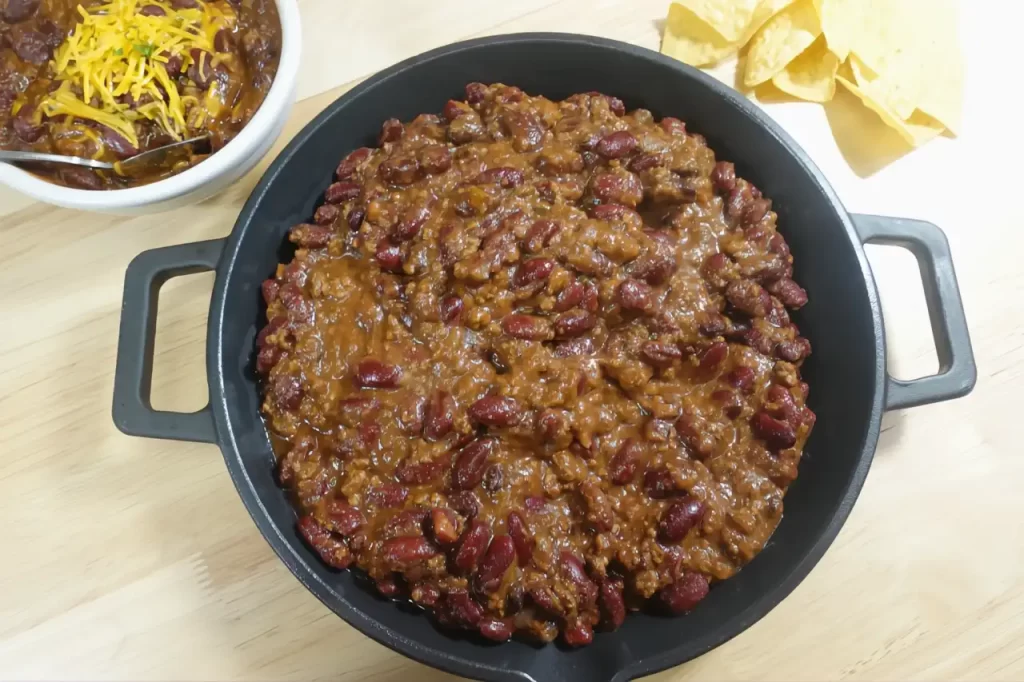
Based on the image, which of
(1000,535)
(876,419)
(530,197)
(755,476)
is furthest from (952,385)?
(530,197)

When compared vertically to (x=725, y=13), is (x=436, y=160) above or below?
below

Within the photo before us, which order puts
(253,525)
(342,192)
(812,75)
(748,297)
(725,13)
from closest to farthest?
(748,297) → (342,192) → (253,525) → (725,13) → (812,75)

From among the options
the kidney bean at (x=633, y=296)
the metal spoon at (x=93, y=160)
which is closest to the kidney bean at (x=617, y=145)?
the kidney bean at (x=633, y=296)

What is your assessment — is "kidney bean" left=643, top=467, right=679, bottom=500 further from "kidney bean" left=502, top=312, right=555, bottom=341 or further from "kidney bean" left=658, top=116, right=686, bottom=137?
"kidney bean" left=658, top=116, right=686, bottom=137

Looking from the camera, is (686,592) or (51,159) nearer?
(686,592)

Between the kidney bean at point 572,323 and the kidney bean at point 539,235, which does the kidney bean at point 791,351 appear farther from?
the kidney bean at point 539,235

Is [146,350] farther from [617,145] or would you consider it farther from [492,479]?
[617,145]

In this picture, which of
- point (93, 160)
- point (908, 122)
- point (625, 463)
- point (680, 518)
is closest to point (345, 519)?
point (625, 463)
